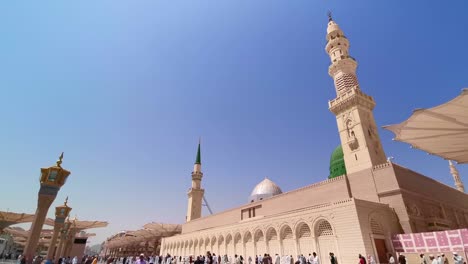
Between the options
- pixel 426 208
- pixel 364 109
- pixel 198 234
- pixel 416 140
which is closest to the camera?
pixel 416 140

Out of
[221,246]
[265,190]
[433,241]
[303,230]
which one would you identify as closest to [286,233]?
[303,230]

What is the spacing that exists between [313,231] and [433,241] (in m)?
8.08

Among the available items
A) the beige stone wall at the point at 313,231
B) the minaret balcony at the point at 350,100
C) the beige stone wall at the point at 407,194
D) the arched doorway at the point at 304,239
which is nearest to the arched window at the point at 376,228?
the beige stone wall at the point at 313,231

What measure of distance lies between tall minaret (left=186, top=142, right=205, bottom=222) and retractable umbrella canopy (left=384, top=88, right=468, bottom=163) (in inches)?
1585

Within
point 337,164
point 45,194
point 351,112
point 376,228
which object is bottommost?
point 376,228

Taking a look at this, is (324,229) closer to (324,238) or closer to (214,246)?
(324,238)

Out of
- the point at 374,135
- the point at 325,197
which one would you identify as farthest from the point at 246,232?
the point at 374,135

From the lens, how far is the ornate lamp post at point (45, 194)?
56.6 feet

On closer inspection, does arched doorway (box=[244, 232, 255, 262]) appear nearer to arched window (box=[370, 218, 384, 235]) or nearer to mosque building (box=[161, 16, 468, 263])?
mosque building (box=[161, 16, 468, 263])

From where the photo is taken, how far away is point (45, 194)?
18594 mm

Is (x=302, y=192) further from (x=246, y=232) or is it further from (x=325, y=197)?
(x=246, y=232)

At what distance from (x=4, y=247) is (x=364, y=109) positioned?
82.2 metres

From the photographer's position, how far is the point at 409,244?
19.1 metres

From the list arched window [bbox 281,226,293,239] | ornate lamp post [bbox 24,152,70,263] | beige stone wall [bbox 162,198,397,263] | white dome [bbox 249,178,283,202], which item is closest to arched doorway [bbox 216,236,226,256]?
beige stone wall [bbox 162,198,397,263]
